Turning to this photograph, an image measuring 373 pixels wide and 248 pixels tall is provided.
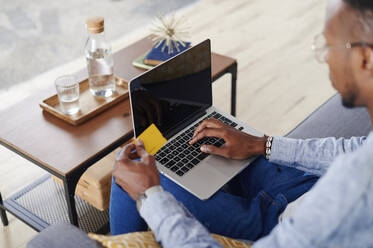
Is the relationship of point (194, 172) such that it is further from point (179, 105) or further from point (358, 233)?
point (358, 233)

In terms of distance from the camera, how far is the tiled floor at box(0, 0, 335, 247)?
104 inches

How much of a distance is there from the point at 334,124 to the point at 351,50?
0.90 meters

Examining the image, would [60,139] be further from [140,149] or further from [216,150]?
[216,150]

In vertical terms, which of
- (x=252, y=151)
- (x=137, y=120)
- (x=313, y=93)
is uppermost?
(x=137, y=120)

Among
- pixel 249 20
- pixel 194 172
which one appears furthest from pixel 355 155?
pixel 249 20

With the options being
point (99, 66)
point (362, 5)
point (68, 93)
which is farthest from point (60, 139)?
point (362, 5)

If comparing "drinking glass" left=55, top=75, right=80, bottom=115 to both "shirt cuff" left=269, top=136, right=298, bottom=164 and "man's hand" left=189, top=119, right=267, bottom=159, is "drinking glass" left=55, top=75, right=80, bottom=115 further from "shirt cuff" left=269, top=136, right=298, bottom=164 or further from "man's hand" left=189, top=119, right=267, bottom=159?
"shirt cuff" left=269, top=136, right=298, bottom=164

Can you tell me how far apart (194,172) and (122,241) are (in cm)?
48

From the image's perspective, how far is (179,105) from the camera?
1604 mm

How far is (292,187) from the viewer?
146 cm

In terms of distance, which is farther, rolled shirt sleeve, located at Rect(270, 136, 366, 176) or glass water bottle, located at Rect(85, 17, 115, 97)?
glass water bottle, located at Rect(85, 17, 115, 97)

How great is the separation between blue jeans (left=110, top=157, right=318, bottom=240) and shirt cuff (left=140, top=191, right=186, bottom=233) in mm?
216

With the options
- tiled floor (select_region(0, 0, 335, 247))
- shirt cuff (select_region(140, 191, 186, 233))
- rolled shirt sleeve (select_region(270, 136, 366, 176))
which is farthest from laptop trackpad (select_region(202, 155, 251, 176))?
tiled floor (select_region(0, 0, 335, 247))

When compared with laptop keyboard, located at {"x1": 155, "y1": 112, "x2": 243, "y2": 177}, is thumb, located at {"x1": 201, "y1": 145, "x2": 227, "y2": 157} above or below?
above
